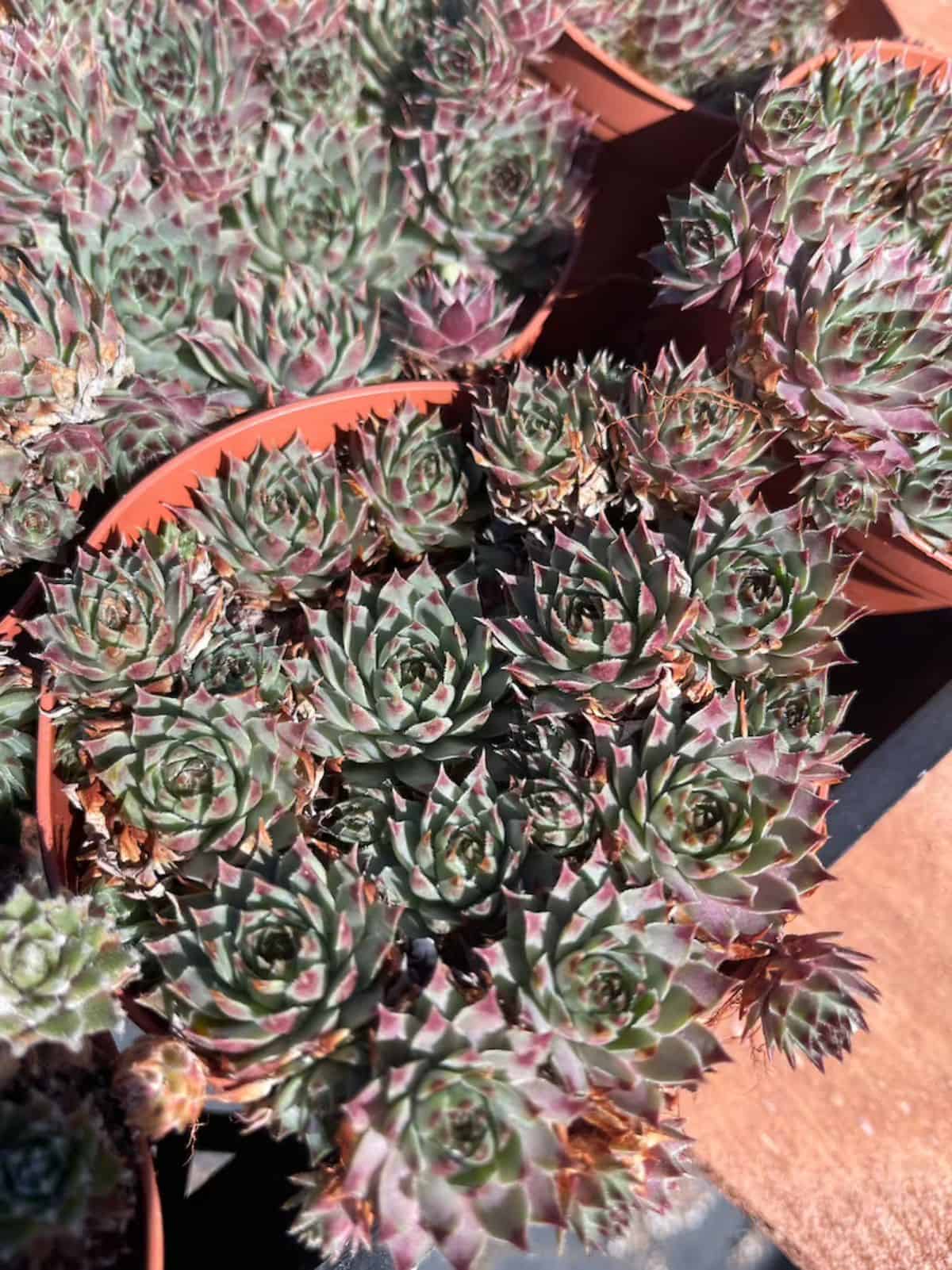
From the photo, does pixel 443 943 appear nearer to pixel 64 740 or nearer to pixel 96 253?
pixel 64 740

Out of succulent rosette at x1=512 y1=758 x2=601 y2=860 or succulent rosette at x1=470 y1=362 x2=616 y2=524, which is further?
succulent rosette at x1=470 y1=362 x2=616 y2=524

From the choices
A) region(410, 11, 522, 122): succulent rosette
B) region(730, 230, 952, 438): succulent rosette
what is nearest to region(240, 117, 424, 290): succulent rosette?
region(410, 11, 522, 122): succulent rosette

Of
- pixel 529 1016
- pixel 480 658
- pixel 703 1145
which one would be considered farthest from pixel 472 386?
pixel 703 1145

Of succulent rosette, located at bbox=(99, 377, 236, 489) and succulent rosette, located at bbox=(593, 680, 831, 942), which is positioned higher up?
succulent rosette, located at bbox=(593, 680, 831, 942)

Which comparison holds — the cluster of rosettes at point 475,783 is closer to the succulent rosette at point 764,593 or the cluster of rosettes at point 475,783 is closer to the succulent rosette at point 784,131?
the succulent rosette at point 764,593

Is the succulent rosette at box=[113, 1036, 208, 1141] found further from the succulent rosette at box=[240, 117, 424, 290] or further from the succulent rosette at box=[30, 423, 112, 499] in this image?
the succulent rosette at box=[240, 117, 424, 290]

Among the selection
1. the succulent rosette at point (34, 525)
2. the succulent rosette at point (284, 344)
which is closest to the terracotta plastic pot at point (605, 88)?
the succulent rosette at point (284, 344)
